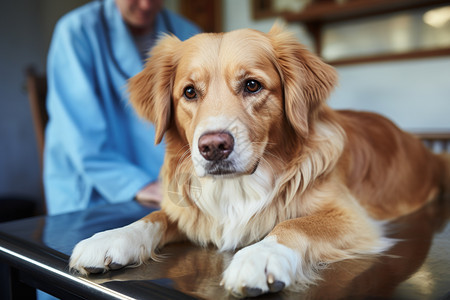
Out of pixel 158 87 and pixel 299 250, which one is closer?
pixel 299 250

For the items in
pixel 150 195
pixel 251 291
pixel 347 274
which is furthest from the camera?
pixel 150 195

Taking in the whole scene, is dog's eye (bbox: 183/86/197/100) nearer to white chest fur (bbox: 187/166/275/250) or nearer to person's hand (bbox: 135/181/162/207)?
white chest fur (bbox: 187/166/275/250)

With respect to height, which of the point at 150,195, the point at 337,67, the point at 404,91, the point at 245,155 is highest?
the point at 337,67

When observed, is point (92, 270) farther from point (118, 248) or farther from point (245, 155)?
point (245, 155)

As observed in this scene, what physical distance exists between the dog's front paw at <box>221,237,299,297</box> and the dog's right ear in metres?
0.43

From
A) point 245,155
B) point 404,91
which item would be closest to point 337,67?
point 404,91

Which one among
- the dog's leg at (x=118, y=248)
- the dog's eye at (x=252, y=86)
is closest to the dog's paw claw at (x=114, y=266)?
the dog's leg at (x=118, y=248)

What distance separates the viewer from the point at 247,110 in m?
0.91

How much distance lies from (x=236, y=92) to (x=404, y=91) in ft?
8.65

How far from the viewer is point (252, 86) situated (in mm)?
934


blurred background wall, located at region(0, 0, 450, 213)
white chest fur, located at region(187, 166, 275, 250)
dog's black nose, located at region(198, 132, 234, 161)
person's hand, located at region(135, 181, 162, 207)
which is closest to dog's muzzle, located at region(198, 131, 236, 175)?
dog's black nose, located at region(198, 132, 234, 161)

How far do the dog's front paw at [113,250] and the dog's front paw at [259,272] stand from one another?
0.23m

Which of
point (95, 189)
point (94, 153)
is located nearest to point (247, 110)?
point (94, 153)

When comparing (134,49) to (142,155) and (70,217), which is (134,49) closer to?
(142,155)
